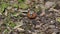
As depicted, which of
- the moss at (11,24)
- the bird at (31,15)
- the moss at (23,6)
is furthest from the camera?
the moss at (23,6)

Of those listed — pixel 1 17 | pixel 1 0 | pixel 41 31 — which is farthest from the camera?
pixel 1 0

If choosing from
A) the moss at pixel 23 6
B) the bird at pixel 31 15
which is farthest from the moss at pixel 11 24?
the moss at pixel 23 6

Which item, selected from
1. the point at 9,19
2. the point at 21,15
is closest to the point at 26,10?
the point at 21,15

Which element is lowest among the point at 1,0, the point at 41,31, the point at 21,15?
the point at 41,31

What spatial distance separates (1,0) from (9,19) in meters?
0.51

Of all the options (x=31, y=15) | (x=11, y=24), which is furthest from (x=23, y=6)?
(x=11, y=24)

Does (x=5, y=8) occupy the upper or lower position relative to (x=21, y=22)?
upper

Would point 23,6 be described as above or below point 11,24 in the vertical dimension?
above

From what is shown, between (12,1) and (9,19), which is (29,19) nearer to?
(9,19)

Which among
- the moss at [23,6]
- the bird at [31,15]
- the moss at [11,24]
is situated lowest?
the moss at [11,24]

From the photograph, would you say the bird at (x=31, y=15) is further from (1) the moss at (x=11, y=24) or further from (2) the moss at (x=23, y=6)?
(1) the moss at (x=11, y=24)

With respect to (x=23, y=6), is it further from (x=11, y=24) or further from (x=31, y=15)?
(x=11, y=24)

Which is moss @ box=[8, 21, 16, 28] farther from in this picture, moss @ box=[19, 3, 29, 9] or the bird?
moss @ box=[19, 3, 29, 9]

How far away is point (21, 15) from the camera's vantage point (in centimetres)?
320
